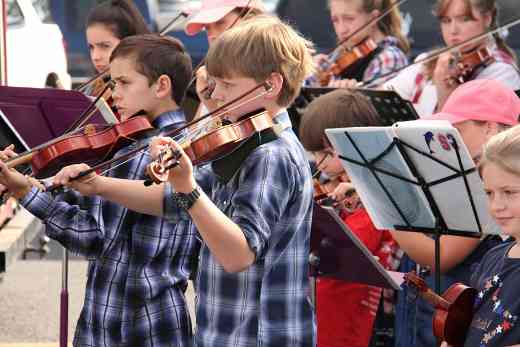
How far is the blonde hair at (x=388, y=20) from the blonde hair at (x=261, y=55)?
2.67 metres

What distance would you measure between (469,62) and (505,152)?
7.27 feet

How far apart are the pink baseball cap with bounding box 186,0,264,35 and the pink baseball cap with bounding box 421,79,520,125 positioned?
1452mm

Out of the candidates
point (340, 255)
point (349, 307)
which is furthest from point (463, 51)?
point (340, 255)

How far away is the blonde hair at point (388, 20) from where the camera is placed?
6.08m

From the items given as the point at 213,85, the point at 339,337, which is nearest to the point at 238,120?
the point at 213,85

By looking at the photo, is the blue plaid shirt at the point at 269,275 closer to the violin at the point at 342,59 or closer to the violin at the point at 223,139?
the violin at the point at 223,139

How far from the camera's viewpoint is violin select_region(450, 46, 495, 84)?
5293mm

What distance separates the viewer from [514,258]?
10.5 feet

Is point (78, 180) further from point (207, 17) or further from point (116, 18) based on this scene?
point (207, 17)

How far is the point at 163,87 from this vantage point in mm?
4020

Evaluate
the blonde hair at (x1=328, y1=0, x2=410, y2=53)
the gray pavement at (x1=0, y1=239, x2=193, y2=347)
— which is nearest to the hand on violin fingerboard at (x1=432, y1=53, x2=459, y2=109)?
the blonde hair at (x1=328, y1=0, x2=410, y2=53)

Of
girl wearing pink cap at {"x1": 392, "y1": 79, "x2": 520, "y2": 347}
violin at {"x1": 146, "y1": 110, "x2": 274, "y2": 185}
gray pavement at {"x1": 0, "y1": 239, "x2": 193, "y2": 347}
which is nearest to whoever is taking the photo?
violin at {"x1": 146, "y1": 110, "x2": 274, "y2": 185}

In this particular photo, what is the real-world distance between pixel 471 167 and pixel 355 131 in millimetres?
383

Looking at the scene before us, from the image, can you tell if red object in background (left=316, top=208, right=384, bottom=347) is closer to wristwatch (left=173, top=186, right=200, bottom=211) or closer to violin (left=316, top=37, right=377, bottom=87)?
wristwatch (left=173, top=186, right=200, bottom=211)
